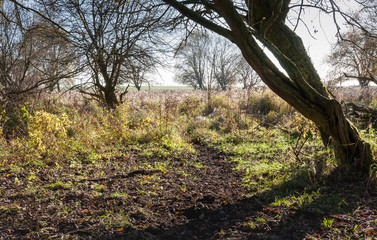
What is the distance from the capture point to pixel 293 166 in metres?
4.25

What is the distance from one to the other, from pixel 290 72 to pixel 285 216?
173 cm

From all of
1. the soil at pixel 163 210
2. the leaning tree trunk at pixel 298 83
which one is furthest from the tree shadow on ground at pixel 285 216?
the leaning tree trunk at pixel 298 83

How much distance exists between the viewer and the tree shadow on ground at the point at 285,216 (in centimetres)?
263

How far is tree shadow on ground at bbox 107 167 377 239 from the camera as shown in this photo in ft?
8.64

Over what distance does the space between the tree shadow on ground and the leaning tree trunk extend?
37cm

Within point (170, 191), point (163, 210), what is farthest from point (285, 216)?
point (170, 191)

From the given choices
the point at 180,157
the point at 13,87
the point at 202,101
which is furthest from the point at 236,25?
the point at 202,101

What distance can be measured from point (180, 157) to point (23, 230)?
3315 mm

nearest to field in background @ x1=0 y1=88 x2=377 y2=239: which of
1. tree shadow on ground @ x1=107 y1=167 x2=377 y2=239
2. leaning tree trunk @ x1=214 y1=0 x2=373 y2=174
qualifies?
tree shadow on ground @ x1=107 y1=167 x2=377 y2=239

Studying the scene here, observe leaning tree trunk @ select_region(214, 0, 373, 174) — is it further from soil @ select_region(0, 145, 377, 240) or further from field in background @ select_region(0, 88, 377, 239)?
soil @ select_region(0, 145, 377, 240)

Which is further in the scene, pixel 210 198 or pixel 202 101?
pixel 202 101

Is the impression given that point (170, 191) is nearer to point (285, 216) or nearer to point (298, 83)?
point (285, 216)

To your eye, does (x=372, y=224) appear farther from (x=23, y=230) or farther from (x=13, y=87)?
(x=13, y=87)

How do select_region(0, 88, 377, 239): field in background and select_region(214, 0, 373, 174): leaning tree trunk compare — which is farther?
select_region(214, 0, 373, 174): leaning tree trunk
